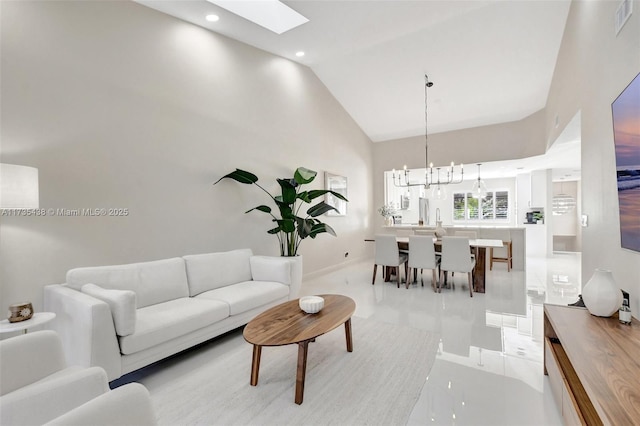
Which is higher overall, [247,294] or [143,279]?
[143,279]

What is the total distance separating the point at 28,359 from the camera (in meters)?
1.41

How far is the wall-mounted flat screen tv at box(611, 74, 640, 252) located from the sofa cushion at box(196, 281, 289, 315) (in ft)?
9.87

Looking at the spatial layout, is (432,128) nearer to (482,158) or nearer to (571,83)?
(482,158)

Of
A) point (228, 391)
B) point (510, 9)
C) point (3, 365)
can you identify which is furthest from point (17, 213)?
point (510, 9)

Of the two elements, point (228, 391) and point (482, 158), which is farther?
point (482, 158)

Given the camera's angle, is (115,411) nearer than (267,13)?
Yes

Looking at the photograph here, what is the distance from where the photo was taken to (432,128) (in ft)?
23.6

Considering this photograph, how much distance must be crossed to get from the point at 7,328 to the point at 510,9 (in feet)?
20.3

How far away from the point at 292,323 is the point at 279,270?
4.54ft

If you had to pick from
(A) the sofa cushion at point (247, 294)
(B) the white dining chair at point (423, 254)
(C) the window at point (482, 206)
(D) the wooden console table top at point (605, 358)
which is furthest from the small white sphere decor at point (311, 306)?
(C) the window at point (482, 206)

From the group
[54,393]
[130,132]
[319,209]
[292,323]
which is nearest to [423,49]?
[319,209]

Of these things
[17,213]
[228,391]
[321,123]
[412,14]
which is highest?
[412,14]

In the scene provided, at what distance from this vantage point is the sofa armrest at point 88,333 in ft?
6.50

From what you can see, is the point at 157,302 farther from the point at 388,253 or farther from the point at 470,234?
the point at 470,234
